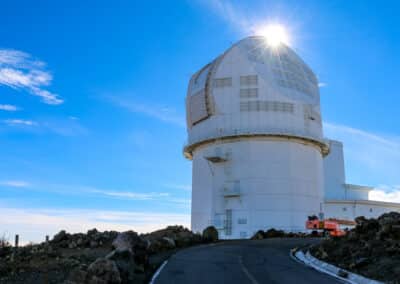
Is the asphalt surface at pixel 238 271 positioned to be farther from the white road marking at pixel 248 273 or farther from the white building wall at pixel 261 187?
the white building wall at pixel 261 187

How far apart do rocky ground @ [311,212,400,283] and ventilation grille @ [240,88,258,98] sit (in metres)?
19.9

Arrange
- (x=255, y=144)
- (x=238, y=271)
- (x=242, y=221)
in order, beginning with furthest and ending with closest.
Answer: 1. (x=255, y=144)
2. (x=242, y=221)
3. (x=238, y=271)

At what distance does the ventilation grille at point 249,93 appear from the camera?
35031mm

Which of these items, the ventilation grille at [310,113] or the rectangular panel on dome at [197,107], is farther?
the rectangular panel on dome at [197,107]

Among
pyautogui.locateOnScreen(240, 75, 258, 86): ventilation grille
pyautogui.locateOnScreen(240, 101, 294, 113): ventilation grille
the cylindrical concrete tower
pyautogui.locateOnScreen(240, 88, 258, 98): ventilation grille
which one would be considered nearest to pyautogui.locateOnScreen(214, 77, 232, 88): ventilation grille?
the cylindrical concrete tower

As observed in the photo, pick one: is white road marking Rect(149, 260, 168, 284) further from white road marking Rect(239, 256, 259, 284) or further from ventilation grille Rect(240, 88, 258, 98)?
ventilation grille Rect(240, 88, 258, 98)

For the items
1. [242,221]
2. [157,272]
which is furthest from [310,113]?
[157,272]

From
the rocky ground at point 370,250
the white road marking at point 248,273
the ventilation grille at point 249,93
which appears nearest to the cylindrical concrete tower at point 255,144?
the ventilation grille at point 249,93

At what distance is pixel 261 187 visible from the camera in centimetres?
3375

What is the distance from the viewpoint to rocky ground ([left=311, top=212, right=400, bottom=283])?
10555mm

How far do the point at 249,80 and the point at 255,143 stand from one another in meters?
5.41

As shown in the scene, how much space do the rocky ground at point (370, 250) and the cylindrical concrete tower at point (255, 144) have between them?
16.8 m

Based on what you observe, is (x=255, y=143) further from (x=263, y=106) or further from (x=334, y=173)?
(x=334, y=173)

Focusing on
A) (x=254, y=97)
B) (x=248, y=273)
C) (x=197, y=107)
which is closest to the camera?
(x=248, y=273)
